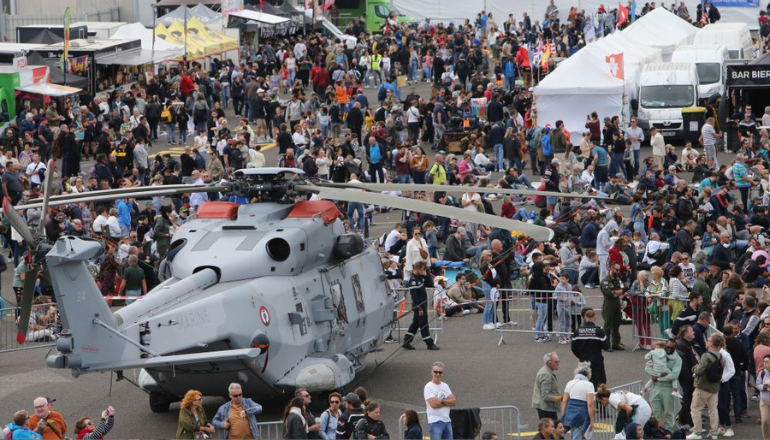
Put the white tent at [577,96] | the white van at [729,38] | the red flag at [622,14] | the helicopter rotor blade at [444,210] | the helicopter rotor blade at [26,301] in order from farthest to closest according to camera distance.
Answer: the red flag at [622,14] → the white van at [729,38] → the white tent at [577,96] → the helicopter rotor blade at [26,301] → the helicopter rotor blade at [444,210]

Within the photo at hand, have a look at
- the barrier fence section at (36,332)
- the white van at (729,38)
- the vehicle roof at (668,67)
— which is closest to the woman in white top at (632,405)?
the barrier fence section at (36,332)

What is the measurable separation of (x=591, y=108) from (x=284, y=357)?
818 inches

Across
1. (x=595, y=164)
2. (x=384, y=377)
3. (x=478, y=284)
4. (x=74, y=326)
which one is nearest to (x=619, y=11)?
(x=595, y=164)

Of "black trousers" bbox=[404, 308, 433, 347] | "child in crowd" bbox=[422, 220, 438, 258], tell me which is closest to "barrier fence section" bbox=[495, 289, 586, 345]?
"black trousers" bbox=[404, 308, 433, 347]

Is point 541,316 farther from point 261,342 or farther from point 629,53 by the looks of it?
point 629,53

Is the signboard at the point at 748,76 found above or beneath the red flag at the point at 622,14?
beneath

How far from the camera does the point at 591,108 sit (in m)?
36.2

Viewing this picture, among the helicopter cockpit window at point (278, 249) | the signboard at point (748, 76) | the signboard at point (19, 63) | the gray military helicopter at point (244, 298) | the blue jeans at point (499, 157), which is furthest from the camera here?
the signboard at point (19, 63)

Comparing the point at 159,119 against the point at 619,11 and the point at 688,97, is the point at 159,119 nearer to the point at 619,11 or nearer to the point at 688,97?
the point at 688,97

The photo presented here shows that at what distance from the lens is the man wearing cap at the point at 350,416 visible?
50.5ft

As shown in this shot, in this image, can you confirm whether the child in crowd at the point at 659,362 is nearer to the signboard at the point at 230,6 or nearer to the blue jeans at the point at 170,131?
the blue jeans at the point at 170,131

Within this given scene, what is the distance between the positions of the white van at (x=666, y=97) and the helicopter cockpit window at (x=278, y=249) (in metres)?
21.3

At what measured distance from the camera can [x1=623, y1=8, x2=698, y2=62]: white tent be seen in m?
43.6

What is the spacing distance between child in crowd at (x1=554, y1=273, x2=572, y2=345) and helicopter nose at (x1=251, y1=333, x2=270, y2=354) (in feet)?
20.9
